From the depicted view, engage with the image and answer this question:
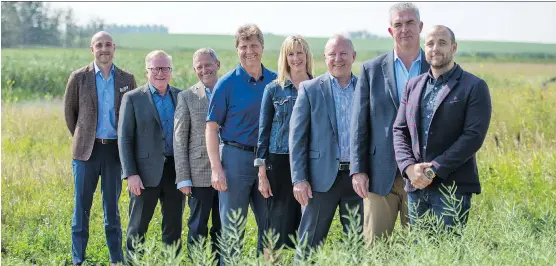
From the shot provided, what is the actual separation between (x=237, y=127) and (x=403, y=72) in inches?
54.1

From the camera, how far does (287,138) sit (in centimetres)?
698

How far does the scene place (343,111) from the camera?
22.0 ft

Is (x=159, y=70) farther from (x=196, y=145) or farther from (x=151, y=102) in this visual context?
(x=196, y=145)

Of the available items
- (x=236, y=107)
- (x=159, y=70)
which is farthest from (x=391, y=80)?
(x=159, y=70)

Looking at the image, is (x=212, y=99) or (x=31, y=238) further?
(x=31, y=238)

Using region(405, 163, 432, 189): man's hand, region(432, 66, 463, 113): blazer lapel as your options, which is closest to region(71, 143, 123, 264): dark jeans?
region(405, 163, 432, 189): man's hand

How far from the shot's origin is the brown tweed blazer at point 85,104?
7984mm

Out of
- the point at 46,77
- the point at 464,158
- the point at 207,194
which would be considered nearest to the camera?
the point at 464,158

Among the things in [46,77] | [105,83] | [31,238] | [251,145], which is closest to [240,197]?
[251,145]

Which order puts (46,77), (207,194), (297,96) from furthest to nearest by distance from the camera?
(46,77)
(207,194)
(297,96)

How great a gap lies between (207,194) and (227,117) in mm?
729

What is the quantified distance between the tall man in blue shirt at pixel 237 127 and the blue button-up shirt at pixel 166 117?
60 centimetres

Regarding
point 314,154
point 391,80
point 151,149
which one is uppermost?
point 391,80

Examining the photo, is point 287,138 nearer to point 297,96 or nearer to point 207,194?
point 297,96
